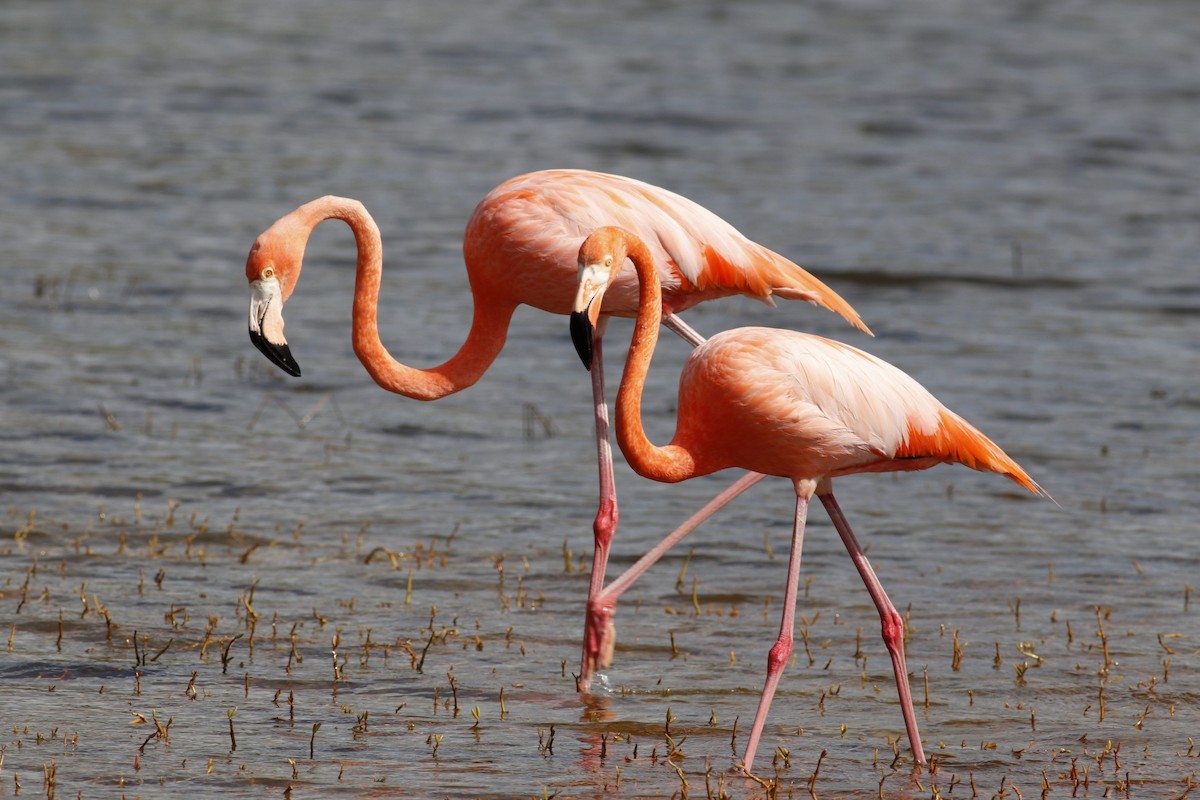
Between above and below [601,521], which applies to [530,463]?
below

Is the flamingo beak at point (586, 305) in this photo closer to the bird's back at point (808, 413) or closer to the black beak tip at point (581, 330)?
the black beak tip at point (581, 330)

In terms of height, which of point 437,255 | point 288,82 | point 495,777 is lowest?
point 495,777

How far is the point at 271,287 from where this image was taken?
586cm

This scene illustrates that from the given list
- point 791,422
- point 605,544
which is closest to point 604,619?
point 605,544

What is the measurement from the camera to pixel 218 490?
8266 mm

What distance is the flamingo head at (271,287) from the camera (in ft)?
19.1

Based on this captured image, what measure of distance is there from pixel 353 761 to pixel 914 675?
2.05 metres

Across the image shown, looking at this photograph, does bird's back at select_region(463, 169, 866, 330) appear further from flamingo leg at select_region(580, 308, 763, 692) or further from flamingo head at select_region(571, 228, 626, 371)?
flamingo head at select_region(571, 228, 626, 371)

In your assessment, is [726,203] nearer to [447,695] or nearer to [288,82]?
[288,82]

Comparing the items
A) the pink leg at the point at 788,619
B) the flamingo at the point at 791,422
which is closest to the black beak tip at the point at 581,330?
the flamingo at the point at 791,422

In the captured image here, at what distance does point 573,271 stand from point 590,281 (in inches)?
48.4

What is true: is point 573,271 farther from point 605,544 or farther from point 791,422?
point 791,422

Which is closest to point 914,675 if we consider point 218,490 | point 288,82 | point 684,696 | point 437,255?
point 684,696

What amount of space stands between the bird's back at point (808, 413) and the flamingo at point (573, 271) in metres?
0.70
